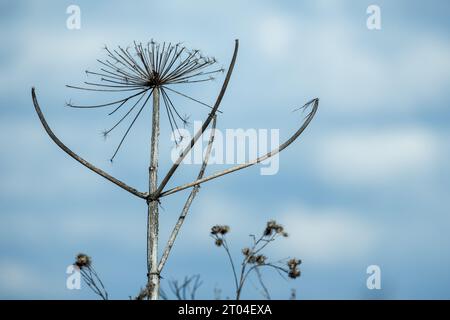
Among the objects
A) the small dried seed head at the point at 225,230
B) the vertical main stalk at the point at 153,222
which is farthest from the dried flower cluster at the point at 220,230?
the vertical main stalk at the point at 153,222

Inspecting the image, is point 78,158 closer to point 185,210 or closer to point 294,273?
point 185,210

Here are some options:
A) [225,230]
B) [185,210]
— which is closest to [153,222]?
[185,210]

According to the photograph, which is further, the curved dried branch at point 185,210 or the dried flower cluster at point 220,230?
the dried flower cluster at point 220,230

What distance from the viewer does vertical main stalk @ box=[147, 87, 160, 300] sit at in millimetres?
9211

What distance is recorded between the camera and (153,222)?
9.39m

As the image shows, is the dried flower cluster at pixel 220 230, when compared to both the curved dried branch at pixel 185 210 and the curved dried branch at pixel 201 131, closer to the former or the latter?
the curved dried branch at pixel 185 210

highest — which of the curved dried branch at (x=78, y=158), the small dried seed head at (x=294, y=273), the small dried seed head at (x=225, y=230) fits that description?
the curved dried branch at (x=78, y=158)

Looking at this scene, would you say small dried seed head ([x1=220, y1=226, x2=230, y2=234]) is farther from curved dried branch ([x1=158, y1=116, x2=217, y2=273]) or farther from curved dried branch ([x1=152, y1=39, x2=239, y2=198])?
curved dried branch ([x1=152, y1=39, x2=239, y2=198])

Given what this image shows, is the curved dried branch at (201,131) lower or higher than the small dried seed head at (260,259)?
higher

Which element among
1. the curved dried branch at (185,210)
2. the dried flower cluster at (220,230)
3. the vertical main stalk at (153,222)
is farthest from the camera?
the dried flower cluster at (220,230)

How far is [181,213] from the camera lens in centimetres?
992

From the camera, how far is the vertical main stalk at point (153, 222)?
9.21m

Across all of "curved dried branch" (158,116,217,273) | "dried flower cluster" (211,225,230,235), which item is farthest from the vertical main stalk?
"dried flower cluster" (211,225,230,235)
